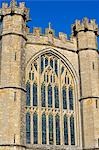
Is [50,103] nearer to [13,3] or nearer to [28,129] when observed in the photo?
[28,129]

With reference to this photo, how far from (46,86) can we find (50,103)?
51.1 inches

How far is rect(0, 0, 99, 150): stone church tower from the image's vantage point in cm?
2436

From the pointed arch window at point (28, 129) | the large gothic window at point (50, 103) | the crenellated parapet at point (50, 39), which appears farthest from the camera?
the crenellated parapet at point (50, 39)

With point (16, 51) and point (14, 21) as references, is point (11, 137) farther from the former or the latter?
point (14, 21)

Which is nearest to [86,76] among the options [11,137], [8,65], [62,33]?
[62,33]

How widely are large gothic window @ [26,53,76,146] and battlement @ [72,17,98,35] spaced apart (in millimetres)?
3206

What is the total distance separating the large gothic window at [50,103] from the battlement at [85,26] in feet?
10.5

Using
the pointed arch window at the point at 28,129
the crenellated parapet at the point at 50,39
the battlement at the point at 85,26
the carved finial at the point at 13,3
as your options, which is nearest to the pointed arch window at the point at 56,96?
the pointed arch window at the point at 28,129

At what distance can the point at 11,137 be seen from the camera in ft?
75.9

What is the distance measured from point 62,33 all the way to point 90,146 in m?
9.21

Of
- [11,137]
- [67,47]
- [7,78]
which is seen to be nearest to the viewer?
[11,137]

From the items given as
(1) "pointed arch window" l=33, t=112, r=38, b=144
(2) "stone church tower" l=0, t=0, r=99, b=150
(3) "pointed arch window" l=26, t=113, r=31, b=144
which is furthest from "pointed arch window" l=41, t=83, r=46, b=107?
(3) "pointed arch window" l=26, t=113, r=31, b=144

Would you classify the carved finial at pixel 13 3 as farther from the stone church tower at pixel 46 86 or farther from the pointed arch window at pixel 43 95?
the pointed arch window at pixel 43 95

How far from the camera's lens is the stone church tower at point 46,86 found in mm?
24359
